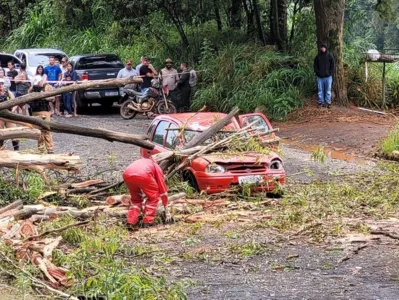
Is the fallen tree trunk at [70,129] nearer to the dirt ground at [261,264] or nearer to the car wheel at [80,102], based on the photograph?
the dirt ground at [261,264]

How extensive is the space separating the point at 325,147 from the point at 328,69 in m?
4.56

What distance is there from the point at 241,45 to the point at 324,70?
164 inches

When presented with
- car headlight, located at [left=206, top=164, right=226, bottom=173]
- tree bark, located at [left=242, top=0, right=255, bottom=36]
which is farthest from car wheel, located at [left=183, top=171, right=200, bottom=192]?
tree bark, located at [left=242, top=0, right=255, bottom=36]

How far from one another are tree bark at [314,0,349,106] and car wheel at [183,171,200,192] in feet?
38.4

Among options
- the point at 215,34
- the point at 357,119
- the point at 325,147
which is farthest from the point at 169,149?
the point at 215,34

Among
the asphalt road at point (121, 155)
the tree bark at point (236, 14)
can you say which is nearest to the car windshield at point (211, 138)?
the asphalt road at point (121, 155)

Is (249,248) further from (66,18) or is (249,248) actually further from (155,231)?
(66,18)

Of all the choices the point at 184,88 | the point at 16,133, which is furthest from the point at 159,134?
the point at 184,88

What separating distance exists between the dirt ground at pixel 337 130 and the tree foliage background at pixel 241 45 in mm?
800

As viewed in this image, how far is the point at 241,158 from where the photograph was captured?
1270cm

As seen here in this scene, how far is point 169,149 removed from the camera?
44.6 feet

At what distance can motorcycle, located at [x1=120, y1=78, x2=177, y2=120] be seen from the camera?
24.5m

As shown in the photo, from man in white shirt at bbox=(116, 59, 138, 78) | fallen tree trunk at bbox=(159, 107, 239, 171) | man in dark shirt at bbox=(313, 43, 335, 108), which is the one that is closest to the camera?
fallen tree trunk at bbox=(159, 107, 239, 171)

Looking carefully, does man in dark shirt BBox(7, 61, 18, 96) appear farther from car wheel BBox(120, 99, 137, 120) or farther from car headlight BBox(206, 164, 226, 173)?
car headlight BBox(206, 164, 226, 173)
